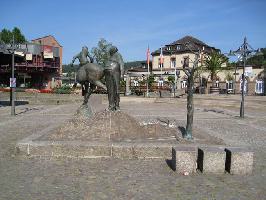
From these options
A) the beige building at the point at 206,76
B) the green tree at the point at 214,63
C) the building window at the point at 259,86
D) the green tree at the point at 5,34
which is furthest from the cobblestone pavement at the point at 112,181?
the green tree at the point at 5,34

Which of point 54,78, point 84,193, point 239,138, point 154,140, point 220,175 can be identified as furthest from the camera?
point 54,78

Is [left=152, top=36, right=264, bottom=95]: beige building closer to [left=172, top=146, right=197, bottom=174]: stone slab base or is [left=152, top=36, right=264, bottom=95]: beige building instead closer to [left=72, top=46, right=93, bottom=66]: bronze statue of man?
[left=72, top=46, right=93, bottom=66]: bronze statue of man

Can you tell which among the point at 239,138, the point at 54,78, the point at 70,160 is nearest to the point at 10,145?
the point at 70,160

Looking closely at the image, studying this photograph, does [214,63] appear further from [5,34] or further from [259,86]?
[5,34]

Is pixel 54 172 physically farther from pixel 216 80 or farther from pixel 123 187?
pixel 216 80

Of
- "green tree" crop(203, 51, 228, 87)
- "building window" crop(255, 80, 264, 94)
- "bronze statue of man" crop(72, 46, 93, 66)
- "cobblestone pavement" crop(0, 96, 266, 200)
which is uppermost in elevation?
"green tree" crop(203, 51, 228, 87)

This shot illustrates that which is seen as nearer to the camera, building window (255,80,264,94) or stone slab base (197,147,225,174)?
stone slab base (197,147,225,174)

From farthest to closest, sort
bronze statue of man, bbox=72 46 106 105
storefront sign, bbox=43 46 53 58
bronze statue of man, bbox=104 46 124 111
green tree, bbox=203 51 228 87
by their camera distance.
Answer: storefront sign, bbox=43 46 53 58, green tree, bbox=203 51 228 87, bronze statue of man, bbox=72 46 106 105, bronze statue of man, bbox=104 46 124 111

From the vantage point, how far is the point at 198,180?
646cm

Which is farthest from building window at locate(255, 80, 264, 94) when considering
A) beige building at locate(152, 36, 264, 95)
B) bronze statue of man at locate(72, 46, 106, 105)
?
bronze statue of man at locate(72, 46, 106, 105)

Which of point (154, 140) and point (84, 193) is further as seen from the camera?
point (154, 140)

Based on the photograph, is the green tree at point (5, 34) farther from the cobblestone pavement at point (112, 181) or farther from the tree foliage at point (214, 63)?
the cobblestone pavement at point (112, 181)

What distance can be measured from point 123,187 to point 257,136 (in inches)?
300

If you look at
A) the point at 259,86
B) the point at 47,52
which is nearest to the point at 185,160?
the point at 259,86
